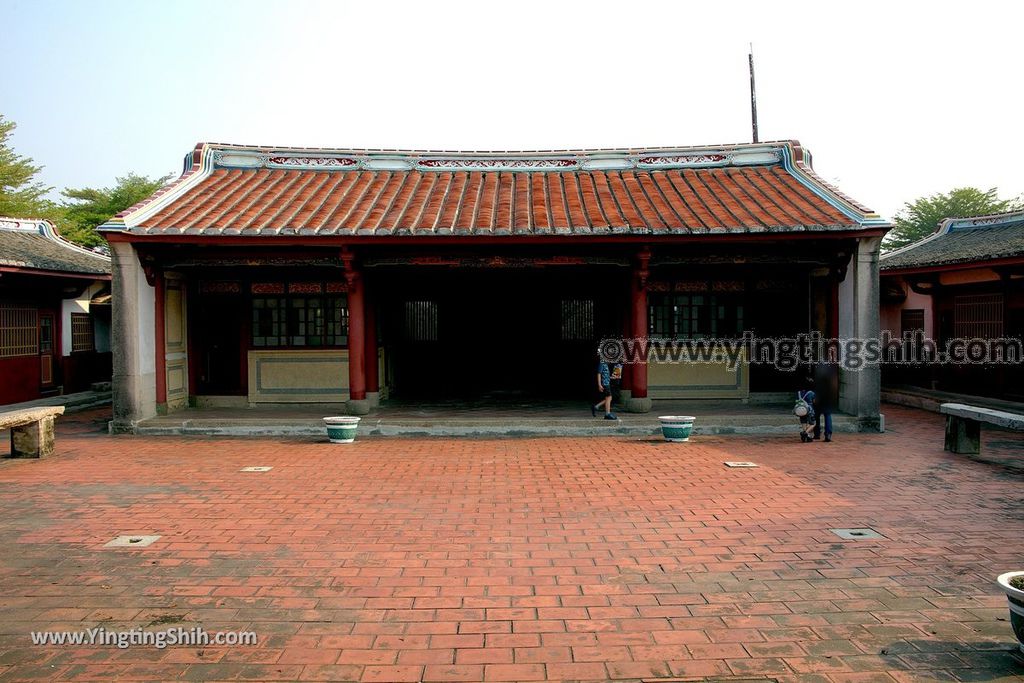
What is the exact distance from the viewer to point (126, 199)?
3488 centimetres

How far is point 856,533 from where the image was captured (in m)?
6.36

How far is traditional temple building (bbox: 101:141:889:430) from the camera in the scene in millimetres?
12156

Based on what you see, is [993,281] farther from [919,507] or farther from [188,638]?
[188,638]

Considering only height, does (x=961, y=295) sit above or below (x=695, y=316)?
above

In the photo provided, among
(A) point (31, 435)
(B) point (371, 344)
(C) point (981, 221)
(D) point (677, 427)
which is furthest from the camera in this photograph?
(C) point (981, 221)

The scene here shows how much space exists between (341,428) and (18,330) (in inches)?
355

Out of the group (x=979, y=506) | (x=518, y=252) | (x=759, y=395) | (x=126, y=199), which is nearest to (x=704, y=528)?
(x=979, y=506)

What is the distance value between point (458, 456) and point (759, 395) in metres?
7.43

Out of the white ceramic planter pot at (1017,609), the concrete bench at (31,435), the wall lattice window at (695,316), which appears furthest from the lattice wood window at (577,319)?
the white ceramic planter pot at (1017,609)

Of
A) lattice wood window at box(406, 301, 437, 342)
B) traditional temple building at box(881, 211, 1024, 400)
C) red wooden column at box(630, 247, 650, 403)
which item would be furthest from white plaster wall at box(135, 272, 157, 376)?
traditional temple building at box(881, 211, 1024, 400)

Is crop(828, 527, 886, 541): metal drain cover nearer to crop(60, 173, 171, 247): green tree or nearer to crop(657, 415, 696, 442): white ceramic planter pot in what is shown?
crop(657, 415, 696, 442): white ceramic planter pot

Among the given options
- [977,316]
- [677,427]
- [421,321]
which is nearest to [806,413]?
[677,427]

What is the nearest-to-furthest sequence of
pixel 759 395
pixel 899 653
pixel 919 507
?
1. pixel 899 653
2. pixel 919 507
3. pixel 759 395

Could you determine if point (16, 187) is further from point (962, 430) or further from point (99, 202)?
point (962, 430)
